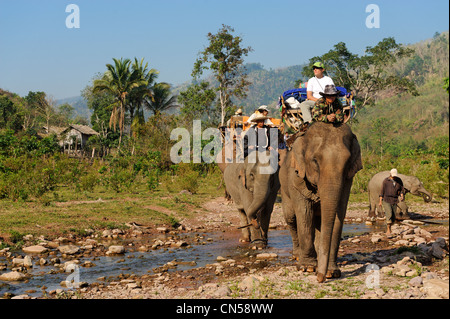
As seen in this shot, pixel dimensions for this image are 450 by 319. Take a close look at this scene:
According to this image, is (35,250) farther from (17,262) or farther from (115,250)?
(115,250)

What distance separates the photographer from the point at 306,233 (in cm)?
888

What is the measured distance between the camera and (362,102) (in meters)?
46.1

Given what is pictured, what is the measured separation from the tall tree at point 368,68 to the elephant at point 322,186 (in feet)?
122

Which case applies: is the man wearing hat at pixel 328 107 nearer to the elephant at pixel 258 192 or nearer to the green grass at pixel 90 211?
the elephant at pixel 258 192

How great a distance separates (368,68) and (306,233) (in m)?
38.7

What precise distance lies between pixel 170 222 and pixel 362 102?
108 feet

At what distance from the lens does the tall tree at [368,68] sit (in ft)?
147

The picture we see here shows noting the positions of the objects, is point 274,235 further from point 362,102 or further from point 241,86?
point 362,102

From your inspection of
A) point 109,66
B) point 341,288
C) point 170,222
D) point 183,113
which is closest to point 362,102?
point 183,113

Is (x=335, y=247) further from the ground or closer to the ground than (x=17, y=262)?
further from the ground

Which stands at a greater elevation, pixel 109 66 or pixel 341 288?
pixel 109 66

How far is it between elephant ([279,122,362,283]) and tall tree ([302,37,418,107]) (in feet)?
122

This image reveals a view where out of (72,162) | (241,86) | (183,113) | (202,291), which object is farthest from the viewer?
(183,113)

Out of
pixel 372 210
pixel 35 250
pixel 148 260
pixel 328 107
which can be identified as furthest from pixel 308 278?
pixel 372 210
